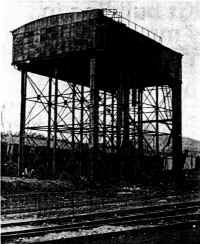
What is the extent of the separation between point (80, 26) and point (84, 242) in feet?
57.9

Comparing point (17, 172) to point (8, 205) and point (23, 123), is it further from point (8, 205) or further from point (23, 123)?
point (8, 205)

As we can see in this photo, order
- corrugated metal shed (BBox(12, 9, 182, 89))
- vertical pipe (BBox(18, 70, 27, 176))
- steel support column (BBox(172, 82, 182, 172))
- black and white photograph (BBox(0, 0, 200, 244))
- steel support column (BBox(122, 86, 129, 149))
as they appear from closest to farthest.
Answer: black and white photograph (BBox(0, 0, 200, 244)), corrugated metal shed (BBox(12, 9, 182, 89)), vertical pipe (BBox(18, 70, 27, 176)), steel support column (BBox(122, 86, 129, 149)), steel support column (BBox(172, 82, 182, 172))

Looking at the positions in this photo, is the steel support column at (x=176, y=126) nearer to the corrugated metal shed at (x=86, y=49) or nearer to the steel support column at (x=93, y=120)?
the corrugated metal shed at (x=86, y=49)

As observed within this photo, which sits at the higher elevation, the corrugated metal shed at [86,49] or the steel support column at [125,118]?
the corrugated metal shed at [86,49]

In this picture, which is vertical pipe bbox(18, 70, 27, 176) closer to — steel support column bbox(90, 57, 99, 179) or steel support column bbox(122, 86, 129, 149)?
steel support column bbox(90, 57, 99, 179)

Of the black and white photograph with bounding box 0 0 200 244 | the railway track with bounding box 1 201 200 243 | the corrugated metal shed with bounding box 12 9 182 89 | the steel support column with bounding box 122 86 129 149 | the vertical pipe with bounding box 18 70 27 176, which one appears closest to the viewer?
the railway track with bounding box 1 201 200 243

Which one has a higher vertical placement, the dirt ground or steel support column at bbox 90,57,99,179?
steel support column at bbox 90,57,99,179

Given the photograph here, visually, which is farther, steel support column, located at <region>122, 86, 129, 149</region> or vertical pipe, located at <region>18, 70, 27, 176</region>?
steel support column, located at <region>122, 86, 129, 149</region>

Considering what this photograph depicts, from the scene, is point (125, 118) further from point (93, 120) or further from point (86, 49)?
point (86, 49)

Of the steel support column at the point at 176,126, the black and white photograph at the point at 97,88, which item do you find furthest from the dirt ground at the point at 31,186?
the steel support column at the point at 176,126

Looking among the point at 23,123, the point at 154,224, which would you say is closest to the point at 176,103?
the point at 23,123

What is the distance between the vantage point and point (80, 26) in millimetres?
23797

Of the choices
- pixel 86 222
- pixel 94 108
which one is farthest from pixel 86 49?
pixel 86 222

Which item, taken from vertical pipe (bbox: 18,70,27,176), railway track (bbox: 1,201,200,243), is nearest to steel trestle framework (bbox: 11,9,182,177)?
vertical pipe (bbox: 18,70,27,176)
